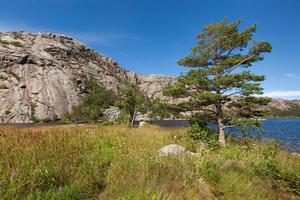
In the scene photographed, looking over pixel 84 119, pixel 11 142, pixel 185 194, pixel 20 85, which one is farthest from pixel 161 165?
pixel 20 85

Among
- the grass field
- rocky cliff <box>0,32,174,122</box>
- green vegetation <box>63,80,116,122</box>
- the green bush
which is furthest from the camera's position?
green vegetation <box>63,80,116,122</box>

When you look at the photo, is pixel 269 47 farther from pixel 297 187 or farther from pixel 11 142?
pixel 11 142

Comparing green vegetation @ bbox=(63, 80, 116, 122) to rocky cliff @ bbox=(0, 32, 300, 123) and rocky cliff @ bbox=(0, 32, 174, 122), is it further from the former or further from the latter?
rocky cliff @ bbox=(0, 32, 174, 122)

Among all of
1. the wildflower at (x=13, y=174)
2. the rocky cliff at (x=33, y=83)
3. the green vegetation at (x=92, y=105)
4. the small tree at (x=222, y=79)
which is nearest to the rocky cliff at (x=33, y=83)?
the rocky cliff at (x=33, y=83)

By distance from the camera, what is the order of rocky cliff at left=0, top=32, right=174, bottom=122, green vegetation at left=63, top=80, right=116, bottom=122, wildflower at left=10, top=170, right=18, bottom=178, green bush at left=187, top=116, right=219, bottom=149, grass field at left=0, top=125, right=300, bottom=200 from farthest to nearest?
green vegetation at left=63, top=80, right=116, bottom=122
rocky cliff at left=0, top=32, right=174, bottom=122
green bush at left=187, top=116, right=219, bottom=149
grass field at left=0, top=125, right=300, bottom=200
wildflower at left=10, top=170, right=18, bottom=178

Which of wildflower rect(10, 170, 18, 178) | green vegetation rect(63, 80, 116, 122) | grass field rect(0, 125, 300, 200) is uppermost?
green vegetation rect(63, 80, 116, 122)

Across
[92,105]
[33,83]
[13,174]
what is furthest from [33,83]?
[13,174]

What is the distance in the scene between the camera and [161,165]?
6.24m

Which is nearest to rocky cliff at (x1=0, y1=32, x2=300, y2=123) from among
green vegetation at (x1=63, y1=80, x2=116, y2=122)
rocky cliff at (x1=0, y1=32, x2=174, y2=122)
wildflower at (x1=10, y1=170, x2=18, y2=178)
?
rocky cliff at (x1=0, y1=32, x2=174, y2=122)

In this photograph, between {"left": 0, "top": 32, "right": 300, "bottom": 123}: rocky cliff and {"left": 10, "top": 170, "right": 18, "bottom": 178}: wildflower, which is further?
{"left": 0, "top": 32, "right": 300, "bottom": 123}: rocky cliff

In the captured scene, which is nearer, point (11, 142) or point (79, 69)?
point (11, 142)

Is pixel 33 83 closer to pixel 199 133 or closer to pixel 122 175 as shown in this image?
pixel 199 133

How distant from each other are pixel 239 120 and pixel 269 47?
5026 mm

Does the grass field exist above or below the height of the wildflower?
below
